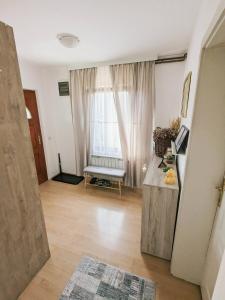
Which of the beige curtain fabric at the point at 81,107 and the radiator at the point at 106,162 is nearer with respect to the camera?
the beige curtain fabric at the point at 81,107

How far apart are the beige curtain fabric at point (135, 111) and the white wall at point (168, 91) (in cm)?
11

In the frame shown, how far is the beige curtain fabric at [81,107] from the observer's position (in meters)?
3.04

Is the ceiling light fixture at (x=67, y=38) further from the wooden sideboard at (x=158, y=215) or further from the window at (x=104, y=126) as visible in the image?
the wooden sideboard at (x=158, y=215)

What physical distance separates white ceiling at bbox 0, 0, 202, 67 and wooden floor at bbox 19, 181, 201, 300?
8.23 ft

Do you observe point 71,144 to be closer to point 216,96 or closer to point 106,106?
point 106,106

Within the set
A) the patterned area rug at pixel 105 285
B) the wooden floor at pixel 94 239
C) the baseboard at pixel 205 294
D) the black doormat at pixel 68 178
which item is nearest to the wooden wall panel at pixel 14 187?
the wooden floor at pixel 94 239

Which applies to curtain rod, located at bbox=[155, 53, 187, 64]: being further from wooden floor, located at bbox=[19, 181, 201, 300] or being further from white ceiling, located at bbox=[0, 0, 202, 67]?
wooden floor, located at bbox=[19, 181, 201, 300]

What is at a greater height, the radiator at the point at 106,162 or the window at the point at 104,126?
Result: the window at the point at 104,126

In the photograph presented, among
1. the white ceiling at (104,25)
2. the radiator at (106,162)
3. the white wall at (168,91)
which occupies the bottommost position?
the radiator at (106,162)

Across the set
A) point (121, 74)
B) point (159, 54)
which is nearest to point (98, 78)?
point (121, 74)

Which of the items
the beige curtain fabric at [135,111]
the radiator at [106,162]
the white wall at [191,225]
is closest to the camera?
the white wall at [191,225]

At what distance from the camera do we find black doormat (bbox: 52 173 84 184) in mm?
3574

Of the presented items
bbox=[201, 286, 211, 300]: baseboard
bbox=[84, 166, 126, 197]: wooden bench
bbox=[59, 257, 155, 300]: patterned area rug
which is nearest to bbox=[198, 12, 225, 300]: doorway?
bbox=[201, 286, 211, 300]: baseboard

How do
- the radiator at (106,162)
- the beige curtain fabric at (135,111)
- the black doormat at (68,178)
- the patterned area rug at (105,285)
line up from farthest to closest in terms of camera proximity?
the black doormat at (68,178) → the radiator at (106,162) → the beige curtain fabric at (135,111) → the patterned area rug at (105,285)
